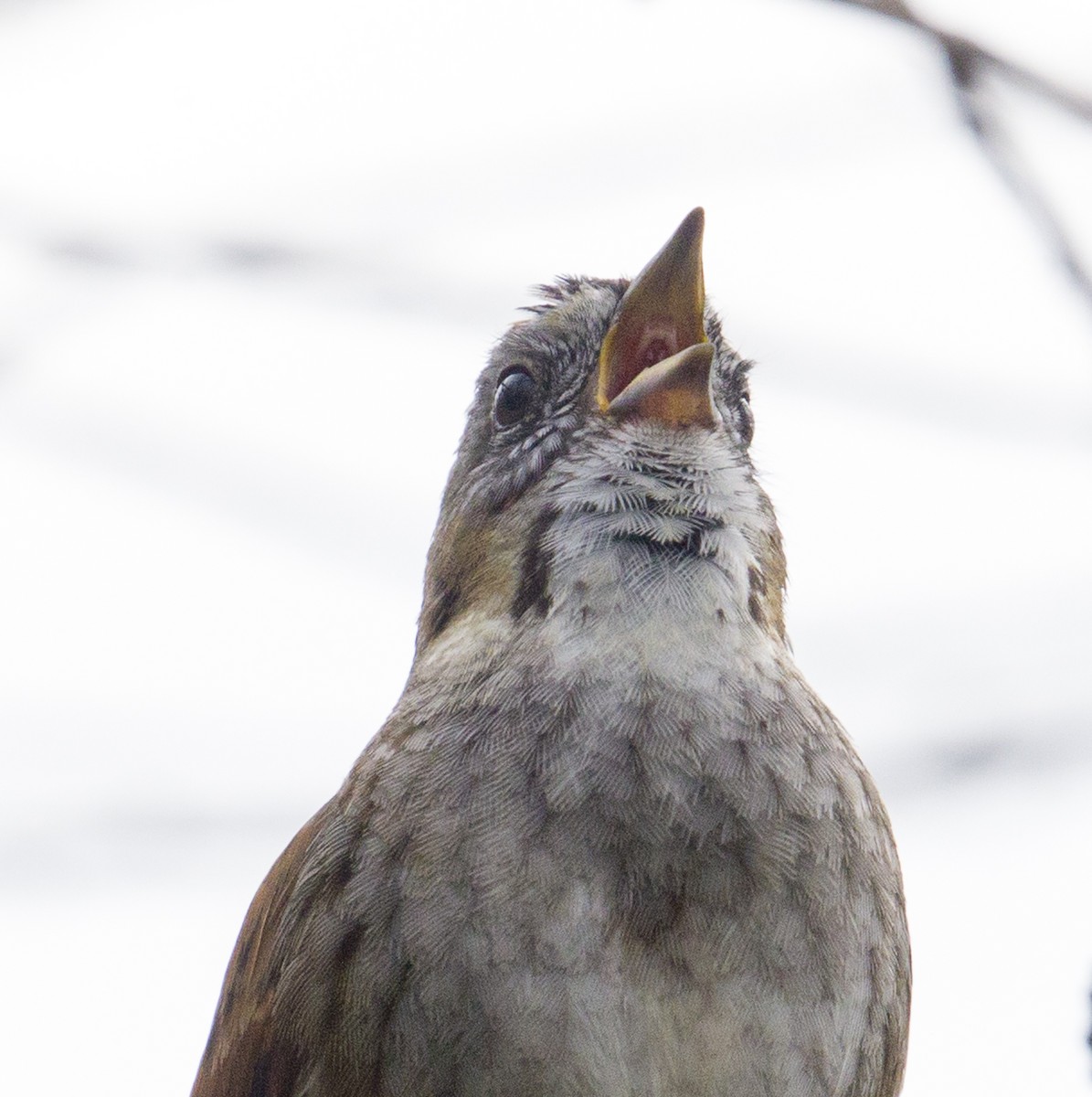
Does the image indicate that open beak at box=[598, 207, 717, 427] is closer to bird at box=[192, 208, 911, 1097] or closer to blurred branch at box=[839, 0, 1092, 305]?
bird at box=[192, 208, 911, 1097]

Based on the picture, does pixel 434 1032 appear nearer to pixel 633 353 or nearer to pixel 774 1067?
pixel 774 1067

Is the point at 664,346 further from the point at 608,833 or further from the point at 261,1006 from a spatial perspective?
the point at 261,1006

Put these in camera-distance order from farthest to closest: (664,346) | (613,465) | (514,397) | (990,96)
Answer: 1. (514,397)
2. (664,346)
3. (613,465)
4. (990,96)

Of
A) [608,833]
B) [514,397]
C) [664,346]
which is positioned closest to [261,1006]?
[608,833]

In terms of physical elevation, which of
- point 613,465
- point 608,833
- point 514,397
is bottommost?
point 608,833

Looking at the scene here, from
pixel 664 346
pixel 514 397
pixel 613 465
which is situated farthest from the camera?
pixel 514 397

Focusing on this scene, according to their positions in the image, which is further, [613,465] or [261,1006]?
[613,465]

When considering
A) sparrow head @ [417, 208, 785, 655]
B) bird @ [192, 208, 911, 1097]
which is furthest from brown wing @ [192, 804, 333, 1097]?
sparrow head @ [417, 208, 785, 655]

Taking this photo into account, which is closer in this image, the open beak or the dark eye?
the open beak
